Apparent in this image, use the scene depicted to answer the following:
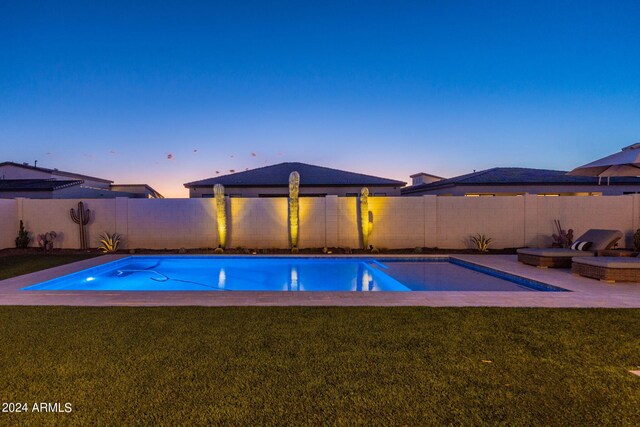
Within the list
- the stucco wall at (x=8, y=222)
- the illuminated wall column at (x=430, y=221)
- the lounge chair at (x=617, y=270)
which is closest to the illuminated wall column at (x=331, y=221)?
the illuminated wall column at (x=430, y=221)

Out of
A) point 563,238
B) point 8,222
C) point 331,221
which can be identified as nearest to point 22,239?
point 8,222

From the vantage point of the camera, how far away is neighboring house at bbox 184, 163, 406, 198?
1823 centimetres

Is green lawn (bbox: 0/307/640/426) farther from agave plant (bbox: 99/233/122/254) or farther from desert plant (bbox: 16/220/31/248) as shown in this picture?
desert plant (bbox: 16/220/31/248)

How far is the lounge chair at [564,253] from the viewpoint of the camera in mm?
8320

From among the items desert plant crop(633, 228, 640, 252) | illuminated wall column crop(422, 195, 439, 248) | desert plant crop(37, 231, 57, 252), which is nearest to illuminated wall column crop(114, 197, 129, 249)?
desert plant crop(37, 231, 57, 252)

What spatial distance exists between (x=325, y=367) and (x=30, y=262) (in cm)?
1092

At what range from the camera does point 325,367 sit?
9.75ft

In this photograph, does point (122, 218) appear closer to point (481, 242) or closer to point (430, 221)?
point (430, 221)

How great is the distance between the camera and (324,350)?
3.37 meters

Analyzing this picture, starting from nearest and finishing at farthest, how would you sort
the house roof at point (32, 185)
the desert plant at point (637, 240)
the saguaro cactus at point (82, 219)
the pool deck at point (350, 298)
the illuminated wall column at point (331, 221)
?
the pool deck at point (350, 298), the desert plant at point (637, 240), the saguaro cactus at point (82, 219), the illuminated wall column at point (331, 221), the house roof at point (32, 185)

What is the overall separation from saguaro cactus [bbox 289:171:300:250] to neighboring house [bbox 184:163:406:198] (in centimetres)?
624

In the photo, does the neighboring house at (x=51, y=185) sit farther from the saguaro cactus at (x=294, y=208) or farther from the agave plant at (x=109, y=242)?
the saguaro cactus at (x=294, y=208)

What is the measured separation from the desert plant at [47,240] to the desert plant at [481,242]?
15.6 metres

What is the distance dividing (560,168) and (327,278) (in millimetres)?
23702
